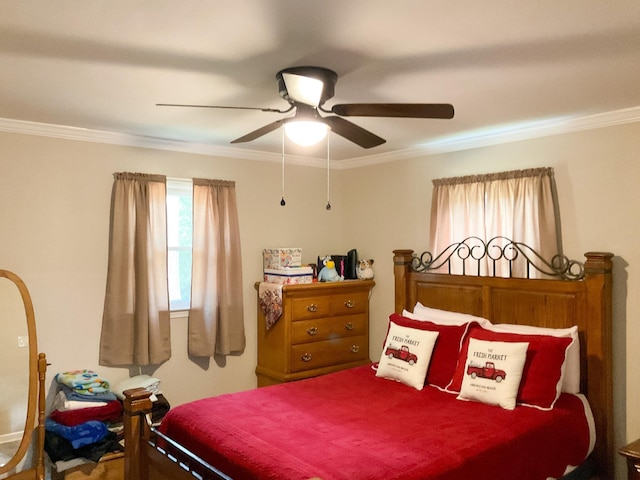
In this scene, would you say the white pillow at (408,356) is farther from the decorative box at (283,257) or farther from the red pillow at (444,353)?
the decorative box at (283,257)

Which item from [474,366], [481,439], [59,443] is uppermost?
[474,366]

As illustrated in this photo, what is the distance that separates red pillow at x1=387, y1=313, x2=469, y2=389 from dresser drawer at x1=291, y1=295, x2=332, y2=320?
1.09 m

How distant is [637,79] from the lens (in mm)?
2555

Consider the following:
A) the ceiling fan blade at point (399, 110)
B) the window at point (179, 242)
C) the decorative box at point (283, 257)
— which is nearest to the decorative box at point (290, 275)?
the decorative box at point (283, 257)

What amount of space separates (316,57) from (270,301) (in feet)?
8.02

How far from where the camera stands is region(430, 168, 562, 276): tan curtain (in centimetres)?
344

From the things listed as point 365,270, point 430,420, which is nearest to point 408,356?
point 430,420

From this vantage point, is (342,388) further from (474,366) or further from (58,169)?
(58,169)

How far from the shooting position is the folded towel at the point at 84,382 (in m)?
3.33

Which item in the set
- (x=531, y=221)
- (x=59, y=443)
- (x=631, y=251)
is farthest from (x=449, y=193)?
(x=59, y=443)

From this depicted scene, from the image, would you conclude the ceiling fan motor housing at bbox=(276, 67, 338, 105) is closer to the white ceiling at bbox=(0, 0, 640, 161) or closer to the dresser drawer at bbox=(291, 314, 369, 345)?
the white ceiling at bbox=(0, 0, 640, 161)

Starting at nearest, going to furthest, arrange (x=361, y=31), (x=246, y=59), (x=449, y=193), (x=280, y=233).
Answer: (x=361, y=31), (x=246, y=59), (x=449, y=193), (x=280, y=233)

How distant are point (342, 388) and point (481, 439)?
104 centimetres

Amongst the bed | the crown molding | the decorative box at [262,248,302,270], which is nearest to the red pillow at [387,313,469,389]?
the bed
